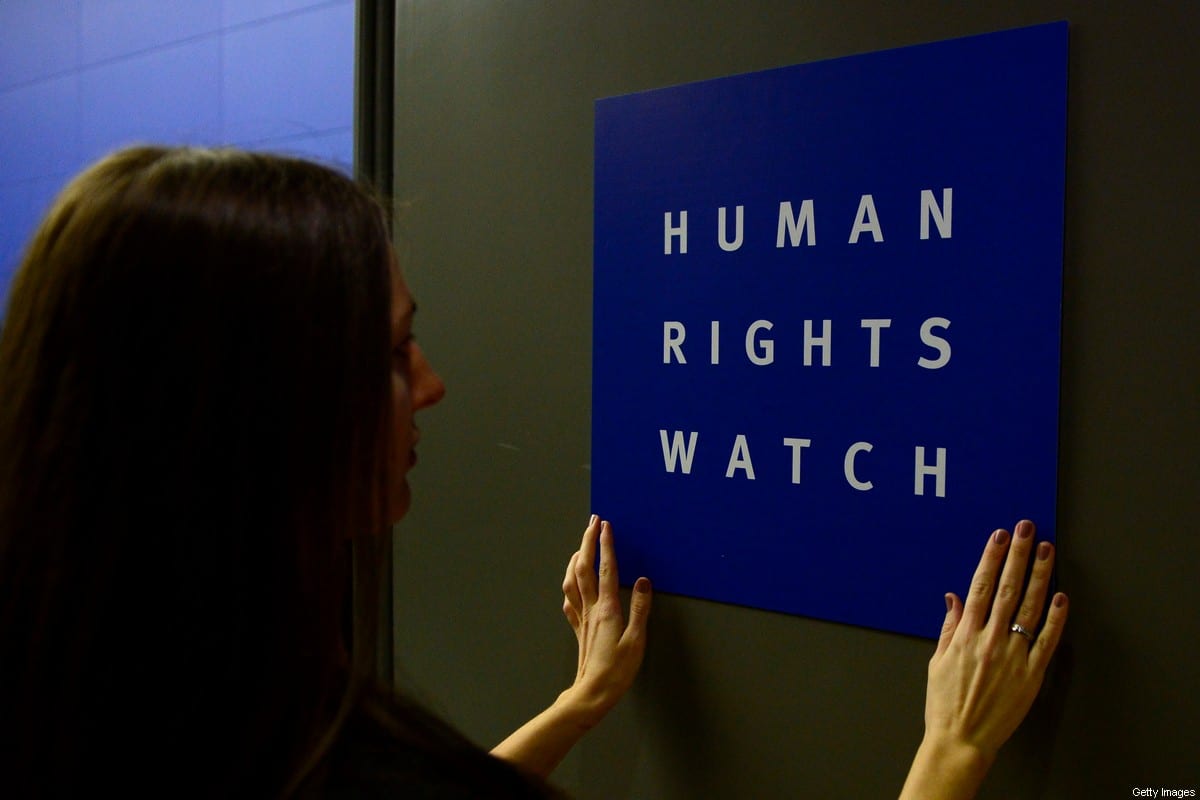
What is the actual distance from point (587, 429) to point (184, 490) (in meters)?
0.56

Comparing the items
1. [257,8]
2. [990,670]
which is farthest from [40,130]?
[990,670]

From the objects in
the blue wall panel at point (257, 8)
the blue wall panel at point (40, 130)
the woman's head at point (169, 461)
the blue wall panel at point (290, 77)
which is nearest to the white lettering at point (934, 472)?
the woman's head at point (169, 461)

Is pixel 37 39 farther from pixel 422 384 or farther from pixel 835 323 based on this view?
pixel 835 323

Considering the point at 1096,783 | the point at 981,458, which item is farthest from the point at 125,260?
the point at 1096,783

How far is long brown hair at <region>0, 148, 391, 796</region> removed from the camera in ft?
1.63

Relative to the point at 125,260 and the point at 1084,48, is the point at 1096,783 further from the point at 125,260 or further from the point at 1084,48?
the point at 125,260

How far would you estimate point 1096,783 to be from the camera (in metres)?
0.73

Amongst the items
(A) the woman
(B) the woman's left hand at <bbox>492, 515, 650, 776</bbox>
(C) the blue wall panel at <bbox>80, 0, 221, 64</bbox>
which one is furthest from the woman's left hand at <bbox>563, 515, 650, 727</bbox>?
(C) the blue wall panel at <bbox>80, 0, 221, 64</bbox>

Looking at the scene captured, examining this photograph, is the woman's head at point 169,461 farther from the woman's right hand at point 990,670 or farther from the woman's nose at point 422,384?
the woman's right hand at point 990,670

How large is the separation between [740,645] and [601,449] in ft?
0.88

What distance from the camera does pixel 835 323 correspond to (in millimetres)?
831

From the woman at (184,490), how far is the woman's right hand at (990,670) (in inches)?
15.9

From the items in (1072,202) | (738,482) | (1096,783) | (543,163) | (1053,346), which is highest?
(543,163)

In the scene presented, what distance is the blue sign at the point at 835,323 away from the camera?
740 millimetres
